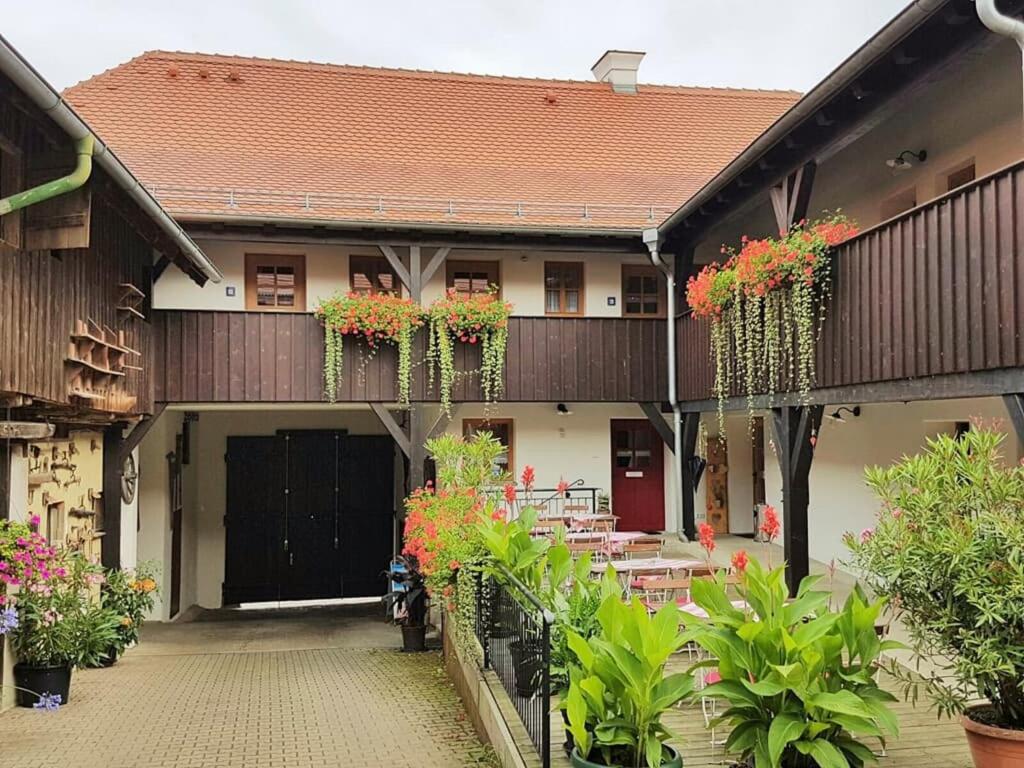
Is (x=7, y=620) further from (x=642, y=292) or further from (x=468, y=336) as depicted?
(x=642, y=292)

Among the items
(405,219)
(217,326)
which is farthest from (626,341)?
(217,326)

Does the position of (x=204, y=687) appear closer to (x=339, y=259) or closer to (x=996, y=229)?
(x=339, y=259)

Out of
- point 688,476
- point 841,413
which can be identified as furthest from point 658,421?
point 841,413

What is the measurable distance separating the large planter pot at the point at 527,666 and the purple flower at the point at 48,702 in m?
4.32

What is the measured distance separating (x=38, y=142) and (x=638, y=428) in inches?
408

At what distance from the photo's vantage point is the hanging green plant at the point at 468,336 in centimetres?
1287

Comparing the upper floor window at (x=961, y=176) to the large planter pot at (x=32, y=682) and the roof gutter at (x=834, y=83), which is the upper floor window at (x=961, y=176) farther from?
the large planter pot at (x=32, y=682)

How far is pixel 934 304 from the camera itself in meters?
6.80

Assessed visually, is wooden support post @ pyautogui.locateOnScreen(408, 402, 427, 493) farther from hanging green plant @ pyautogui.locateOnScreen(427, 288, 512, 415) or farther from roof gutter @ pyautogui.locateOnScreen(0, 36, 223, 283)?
roof gutter @ pyautogui.locateOnScreen(0, 36, 223, 283)

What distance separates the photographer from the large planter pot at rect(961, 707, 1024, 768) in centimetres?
407

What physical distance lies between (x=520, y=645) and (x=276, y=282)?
30.7 feet

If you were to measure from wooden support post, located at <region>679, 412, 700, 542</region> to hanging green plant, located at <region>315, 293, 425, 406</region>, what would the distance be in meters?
4.17

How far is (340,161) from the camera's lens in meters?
15.4

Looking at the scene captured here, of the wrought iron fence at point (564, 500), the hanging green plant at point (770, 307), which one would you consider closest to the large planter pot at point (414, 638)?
the wrought iron fence at point (564, 500)
